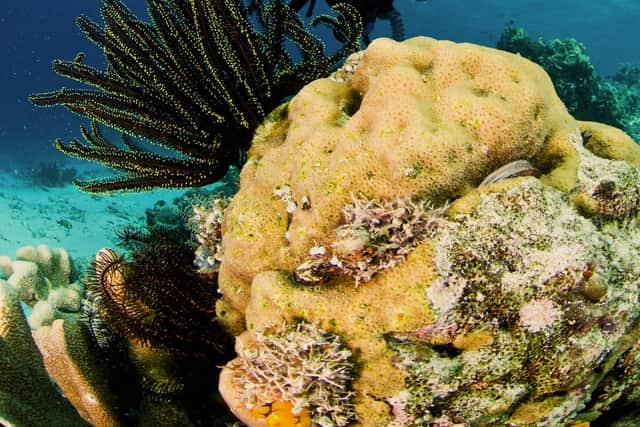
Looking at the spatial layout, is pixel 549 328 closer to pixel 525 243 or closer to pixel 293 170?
pixel 525 243

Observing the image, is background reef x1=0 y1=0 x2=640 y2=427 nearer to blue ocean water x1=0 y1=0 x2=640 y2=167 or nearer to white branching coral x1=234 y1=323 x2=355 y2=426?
white branching coral x1=234 y1=323 x2=355 y2=426

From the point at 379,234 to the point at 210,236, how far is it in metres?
1.56

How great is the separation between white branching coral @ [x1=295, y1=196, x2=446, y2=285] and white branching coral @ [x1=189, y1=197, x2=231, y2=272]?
129 centimetres

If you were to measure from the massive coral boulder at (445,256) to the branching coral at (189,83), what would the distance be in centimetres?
94

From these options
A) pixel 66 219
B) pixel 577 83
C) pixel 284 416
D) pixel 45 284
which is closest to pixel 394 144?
pixel 284 416

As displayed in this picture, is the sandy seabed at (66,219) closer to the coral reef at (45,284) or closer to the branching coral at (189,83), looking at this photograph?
the coral reef at (45,284)

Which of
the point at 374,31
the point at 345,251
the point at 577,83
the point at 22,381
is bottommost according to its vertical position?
the point at 374,31

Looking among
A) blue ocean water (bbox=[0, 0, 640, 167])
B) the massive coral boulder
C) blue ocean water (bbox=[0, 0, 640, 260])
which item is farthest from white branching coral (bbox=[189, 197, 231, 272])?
blue ocean water (bbox=[0, 0, 640, 167])

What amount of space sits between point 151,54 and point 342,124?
1760mm

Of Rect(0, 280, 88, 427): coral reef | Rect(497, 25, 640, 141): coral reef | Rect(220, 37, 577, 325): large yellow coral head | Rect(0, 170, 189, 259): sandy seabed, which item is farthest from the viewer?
Rect(497, 25, 640, 141): coral reef

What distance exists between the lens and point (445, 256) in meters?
2.04

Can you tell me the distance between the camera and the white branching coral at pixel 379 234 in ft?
6.77

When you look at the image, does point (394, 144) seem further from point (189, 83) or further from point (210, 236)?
point (189, 83)

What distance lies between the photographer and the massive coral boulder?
208 centimetres
